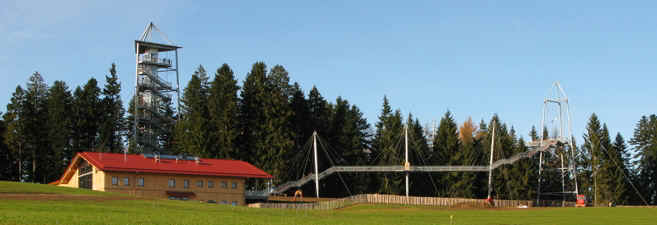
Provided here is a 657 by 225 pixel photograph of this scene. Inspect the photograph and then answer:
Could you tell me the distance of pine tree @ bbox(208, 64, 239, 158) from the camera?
3334 inches

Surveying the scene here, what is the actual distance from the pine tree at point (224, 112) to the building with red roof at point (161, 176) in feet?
38.9

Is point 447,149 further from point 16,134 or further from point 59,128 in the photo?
point 16,134

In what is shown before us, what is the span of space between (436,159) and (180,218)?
65.1 meters

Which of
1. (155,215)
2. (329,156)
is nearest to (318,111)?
(329,156)

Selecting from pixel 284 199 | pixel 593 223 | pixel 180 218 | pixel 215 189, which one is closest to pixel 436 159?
pixel 284 199

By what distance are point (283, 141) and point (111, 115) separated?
23.2 metres

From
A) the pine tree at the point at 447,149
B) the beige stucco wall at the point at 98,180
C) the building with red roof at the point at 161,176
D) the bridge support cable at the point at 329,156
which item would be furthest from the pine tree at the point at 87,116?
the pine tree at the point at 447,149

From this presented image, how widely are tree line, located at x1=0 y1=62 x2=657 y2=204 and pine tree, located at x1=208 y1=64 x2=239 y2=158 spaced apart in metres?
0.12

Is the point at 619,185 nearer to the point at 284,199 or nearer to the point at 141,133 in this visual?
the point at 284,199

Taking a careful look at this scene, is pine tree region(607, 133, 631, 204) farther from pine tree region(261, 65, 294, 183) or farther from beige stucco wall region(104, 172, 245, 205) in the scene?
beige stucco wall region(104, 172, 245, 205)

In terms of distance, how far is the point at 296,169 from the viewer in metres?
88.9

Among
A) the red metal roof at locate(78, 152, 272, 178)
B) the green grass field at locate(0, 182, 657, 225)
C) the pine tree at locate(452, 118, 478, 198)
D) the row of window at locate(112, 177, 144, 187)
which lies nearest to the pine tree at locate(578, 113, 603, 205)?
the pine tree at locate(452, 118, 478, 198)

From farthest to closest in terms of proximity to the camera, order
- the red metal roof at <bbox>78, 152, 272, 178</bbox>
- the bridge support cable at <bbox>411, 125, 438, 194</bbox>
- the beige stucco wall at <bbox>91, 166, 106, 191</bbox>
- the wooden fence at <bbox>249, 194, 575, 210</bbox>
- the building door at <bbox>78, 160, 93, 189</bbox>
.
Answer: the bridge support cable at <bbox>411, 125, 438, 194</bbox>, the building door at <bbox>78, 160, 93, 189</bbox>, the wooden fence at <bbox>249, 194, 575, 210</bbox>, the red metal roof at <bbox>78, 152, 272, 178</bbox>, the beige stucco wall at <bbox>91, 166, 106, 191</bbox>

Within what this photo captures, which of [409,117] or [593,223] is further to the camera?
[409,117]
